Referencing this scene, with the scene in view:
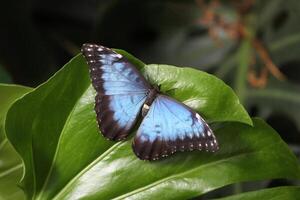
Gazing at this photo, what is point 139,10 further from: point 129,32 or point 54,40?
point 54,40

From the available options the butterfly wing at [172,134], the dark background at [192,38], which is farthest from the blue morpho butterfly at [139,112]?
the dark background at [192,38]

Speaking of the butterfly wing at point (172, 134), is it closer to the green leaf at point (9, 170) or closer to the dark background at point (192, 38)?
the green leaf at point (9, 170)

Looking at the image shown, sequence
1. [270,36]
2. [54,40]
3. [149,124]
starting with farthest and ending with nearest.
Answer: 1. [54,40]
2. [270,36]
3. [149,124]

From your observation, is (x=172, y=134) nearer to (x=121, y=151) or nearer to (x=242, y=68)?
(x=121, y=151)

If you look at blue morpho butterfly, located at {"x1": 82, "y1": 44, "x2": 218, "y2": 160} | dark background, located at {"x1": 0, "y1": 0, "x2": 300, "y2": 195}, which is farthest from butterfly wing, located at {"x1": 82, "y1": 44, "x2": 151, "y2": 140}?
dark background, located at {"x1": 0, "y1": 0, "x2": 300, "y2": 195}

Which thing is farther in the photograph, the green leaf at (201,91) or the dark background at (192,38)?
the dark background at (192,38)

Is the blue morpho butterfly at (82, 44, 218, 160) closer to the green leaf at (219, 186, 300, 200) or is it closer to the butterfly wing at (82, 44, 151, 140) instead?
the butterfly wing at (82, 44, 151, 140)

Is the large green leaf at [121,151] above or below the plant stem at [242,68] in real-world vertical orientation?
above

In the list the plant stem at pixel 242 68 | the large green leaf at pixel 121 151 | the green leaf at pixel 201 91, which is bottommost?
the plant stem at pixel 242 68

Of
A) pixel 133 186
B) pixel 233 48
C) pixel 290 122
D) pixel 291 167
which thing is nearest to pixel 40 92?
pixel 133 186
